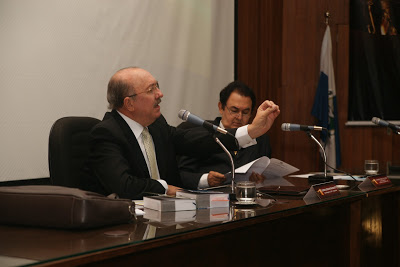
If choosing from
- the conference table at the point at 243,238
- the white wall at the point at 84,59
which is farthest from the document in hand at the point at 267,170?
the white wall at the point at 84,59

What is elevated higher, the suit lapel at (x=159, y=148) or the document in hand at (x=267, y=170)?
the suit lapel at (x=159, y=148)

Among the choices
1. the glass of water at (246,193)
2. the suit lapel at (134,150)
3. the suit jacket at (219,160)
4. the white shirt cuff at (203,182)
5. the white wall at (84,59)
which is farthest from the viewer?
the suit jacket at (219,160)

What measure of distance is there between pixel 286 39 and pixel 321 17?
475 mm

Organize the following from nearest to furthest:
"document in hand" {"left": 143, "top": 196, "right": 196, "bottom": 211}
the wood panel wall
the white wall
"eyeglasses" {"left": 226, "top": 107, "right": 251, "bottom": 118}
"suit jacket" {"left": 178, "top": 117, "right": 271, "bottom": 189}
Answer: "document in hand" {"left": 143, "top": 196, "right": 196, "bottom": 211} < the white wall < "suit jacket" {"left": 178, "top": 117, "right": 271, "bottom": 189} < "eyeglasses" {"left": 226, "top": 107, "right": 251, "bottom": 118} < the wood panel wall

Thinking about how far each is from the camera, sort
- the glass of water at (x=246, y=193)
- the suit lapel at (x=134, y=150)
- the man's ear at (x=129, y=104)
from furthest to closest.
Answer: the man's ear at (x=129, y=104) → the suit lapel at (x=134, y=150) → the glass of water at (x=246, y=193)

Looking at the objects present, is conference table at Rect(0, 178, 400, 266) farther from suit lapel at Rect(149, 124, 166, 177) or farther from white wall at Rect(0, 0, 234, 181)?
white wall at Rect(0, 0, 234, 181)

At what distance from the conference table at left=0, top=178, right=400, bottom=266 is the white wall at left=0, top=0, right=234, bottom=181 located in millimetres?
1568

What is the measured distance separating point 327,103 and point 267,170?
2.51 metres

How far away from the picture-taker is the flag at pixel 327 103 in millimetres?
5398

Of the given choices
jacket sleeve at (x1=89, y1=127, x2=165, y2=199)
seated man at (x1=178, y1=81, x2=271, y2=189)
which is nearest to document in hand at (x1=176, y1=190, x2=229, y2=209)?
jacket sleeve at (x1=89, y1=127, x2=165, y2=199)

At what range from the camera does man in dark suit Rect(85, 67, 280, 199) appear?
95.1 inches

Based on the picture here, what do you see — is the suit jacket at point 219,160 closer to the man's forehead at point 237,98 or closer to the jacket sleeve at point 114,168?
the man's forehead at point 237,98

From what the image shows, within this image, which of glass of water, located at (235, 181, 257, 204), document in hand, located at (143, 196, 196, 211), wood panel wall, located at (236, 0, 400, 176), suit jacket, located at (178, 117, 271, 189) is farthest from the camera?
wood panel wall, located at (236, 0, 400, 176)

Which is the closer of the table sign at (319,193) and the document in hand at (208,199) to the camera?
the document in hand at (208,199)
